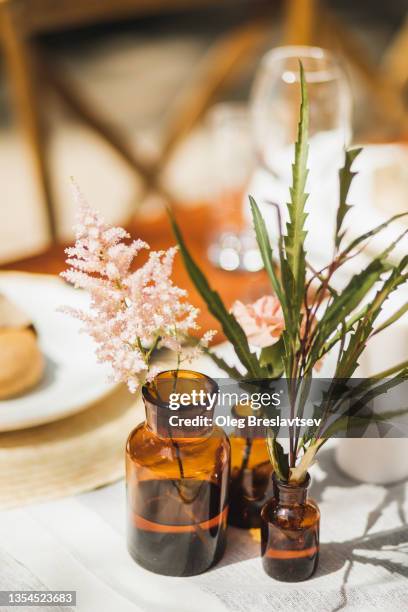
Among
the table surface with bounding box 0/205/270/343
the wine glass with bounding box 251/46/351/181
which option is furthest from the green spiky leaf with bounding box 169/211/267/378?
the wine glass with bounding box 251/46/351/181

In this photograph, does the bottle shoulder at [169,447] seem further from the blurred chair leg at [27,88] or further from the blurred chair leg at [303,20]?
the blurred chair leg at [303,20]

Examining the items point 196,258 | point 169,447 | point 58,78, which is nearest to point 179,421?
point 169,447

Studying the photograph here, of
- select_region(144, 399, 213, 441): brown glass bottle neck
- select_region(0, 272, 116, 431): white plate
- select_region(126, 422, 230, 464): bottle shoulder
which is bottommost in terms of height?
select_region(0, 272, 116, 431): white plate

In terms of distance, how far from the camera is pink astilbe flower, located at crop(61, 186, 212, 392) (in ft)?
1.59

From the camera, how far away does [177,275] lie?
955mm

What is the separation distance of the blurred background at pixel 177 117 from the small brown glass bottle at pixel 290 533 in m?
0.40

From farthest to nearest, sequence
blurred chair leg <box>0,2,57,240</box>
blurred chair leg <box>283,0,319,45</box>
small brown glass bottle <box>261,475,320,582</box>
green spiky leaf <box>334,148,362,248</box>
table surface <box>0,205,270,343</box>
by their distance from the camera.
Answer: blurred chair leg <box>283,0,319,45</box> → blurred chair leg <box>0,2,57,240</box> → table surface <box>0,205,270,343</box> → small brown glass bottle <box>261,475,320,582</box> → green spiky leaf <box>334,148,362,248</box>

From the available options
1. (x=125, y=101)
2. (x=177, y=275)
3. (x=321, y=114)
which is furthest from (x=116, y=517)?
(x=125, y=101)

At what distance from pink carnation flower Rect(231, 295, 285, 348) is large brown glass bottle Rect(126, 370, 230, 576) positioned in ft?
0.17

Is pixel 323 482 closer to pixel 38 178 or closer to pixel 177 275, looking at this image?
pixel 177 275

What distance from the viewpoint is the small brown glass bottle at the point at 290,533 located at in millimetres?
539

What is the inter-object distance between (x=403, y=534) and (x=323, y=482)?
8cm

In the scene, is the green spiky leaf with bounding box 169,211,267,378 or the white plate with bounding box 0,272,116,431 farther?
the white plate with bounding box 0,272,116,431

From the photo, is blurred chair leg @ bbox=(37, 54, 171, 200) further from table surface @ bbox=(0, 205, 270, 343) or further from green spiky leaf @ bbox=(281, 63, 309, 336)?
green spiky leaf @ bbox=(281, 63, 309, 336)
